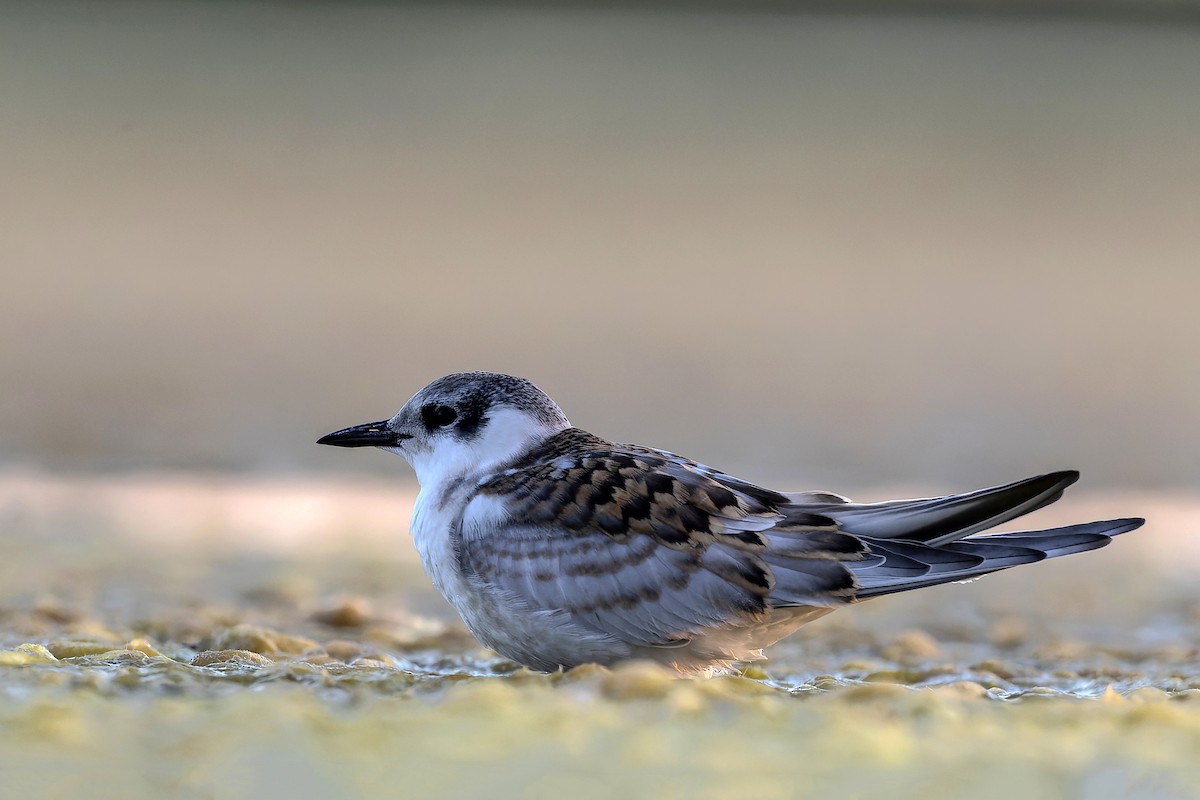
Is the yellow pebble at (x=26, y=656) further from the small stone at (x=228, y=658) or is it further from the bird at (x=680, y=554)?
the bird at (x=680, y=554)

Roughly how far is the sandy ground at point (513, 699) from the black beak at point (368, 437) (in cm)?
76

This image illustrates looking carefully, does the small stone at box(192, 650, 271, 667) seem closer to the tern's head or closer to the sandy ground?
the sandy ground

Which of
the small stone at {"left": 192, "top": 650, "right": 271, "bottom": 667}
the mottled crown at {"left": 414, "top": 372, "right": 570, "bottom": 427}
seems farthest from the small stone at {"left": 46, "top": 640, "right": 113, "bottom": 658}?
the mottled crown at {"left": 414, "top": 372, "right": 570, "bottom": 427}

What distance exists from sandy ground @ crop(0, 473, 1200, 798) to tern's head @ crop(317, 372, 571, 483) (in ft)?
2.49

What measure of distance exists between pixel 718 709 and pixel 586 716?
37cm

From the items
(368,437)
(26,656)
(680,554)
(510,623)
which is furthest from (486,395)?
(26,656)

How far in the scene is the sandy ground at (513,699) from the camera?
11.0ft

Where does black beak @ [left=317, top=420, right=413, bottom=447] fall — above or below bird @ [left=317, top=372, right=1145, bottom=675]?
above

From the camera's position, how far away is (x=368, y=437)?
223 inches

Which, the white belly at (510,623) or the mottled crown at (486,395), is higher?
the mottled crown at (486,395)

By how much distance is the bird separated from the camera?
4.72 m

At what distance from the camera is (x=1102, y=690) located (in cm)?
519

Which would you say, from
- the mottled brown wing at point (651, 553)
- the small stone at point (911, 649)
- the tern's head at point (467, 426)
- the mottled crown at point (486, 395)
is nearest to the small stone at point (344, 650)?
the tern's head at point (467, 426)

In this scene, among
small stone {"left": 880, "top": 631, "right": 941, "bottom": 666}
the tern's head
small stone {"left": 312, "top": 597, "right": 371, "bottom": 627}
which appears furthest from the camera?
small stone {"left": 312, "top": 597, "right": 371, "bottom": 627}
